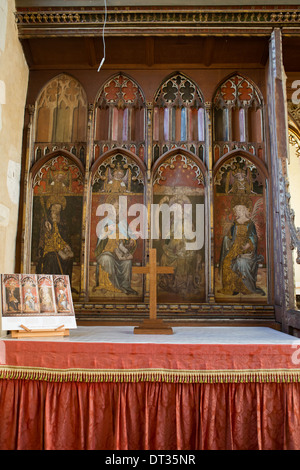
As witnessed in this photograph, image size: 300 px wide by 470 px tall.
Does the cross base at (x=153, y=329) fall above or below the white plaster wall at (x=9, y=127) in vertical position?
below

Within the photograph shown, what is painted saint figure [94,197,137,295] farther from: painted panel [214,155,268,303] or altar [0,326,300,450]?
altar [0,326,300,450]

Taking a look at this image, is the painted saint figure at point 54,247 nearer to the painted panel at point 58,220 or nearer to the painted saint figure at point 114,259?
the painted panel at point 58,220

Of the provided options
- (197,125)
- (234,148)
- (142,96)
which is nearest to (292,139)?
(234,148)

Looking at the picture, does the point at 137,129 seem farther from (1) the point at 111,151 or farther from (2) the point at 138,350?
(2) the point at 138,350

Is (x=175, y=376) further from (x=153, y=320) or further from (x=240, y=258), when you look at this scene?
(x=240, y=258)

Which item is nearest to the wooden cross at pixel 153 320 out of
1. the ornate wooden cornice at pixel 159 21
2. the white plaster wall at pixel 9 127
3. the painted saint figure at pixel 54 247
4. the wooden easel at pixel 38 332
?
the wooden easel at pixel 38 332

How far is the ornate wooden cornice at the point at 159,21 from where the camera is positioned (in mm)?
5242

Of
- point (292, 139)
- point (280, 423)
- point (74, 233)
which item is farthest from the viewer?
point (292, 139)

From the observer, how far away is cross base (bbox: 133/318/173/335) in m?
4.06

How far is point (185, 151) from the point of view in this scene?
5.63m

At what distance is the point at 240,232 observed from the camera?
217 inches

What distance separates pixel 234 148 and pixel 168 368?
11.6ft

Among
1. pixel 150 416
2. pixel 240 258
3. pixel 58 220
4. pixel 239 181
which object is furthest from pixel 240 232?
pixel 150 416

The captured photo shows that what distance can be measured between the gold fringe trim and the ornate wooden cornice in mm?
4443
